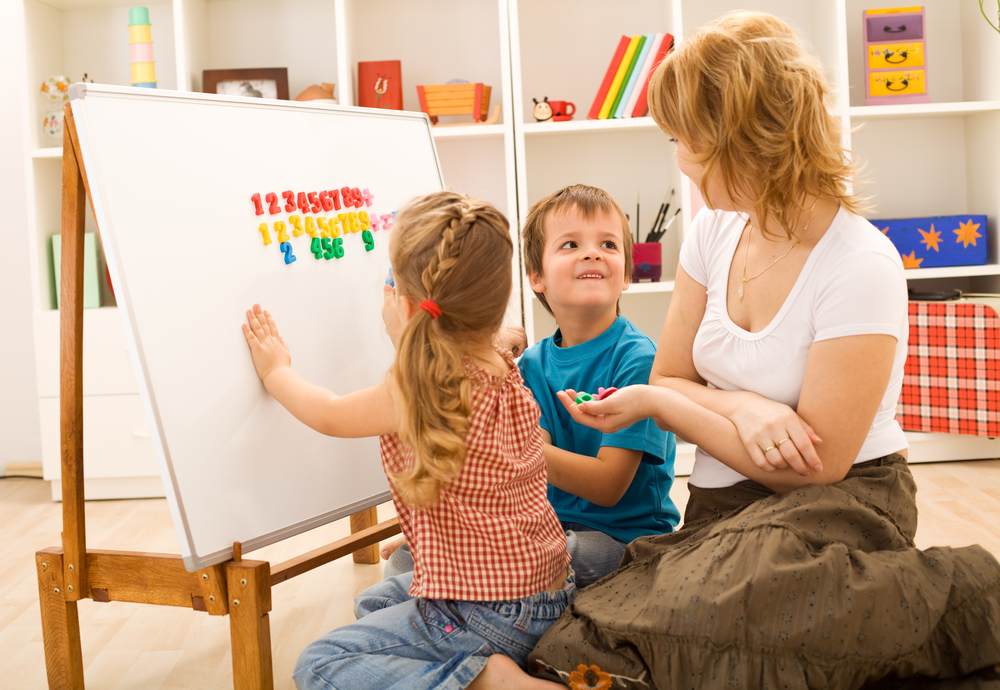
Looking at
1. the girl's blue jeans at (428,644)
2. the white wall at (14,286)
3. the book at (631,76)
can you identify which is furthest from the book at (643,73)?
the white wall at (14,286)

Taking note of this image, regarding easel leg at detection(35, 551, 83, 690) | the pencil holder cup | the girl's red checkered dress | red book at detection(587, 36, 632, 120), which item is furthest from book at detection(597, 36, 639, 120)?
easel leg at detection(35, 551, 83, 690)

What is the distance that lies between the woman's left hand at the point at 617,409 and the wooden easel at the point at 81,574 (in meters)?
0.50

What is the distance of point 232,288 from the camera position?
48.6 inches

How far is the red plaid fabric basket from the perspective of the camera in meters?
2.40

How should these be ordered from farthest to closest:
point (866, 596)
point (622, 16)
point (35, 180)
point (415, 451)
Answer: point (622, 16) < point (35, 180) < point (415, 451) < point (866, 596)

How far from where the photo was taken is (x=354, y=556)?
1.95 meters

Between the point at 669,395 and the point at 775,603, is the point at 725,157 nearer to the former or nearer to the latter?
the point at 669,395

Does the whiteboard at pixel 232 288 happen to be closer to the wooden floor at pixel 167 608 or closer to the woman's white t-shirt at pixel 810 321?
the wooden floor at pixel 167 608

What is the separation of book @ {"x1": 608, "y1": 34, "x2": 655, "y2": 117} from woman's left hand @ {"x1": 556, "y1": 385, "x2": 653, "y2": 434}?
1579 millimetres

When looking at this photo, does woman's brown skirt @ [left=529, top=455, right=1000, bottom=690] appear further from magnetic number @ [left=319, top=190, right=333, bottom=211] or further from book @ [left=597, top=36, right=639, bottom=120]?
book @ [left=597, top=36, right=639, bottom=120]

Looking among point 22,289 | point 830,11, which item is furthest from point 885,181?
point 22,289

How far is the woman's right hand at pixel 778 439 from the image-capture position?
106 centimetres

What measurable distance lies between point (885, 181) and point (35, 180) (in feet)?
8.91

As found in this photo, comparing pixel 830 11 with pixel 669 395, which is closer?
pixel 669 395
